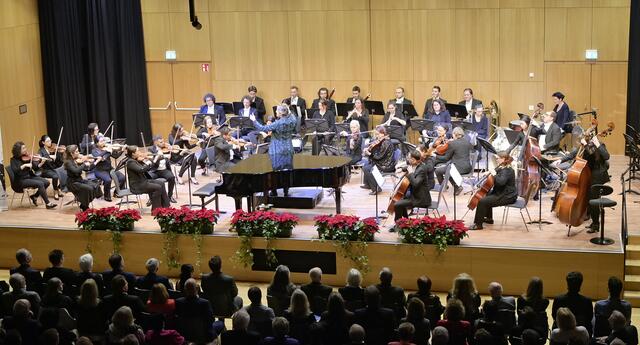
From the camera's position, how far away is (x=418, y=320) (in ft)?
28.5

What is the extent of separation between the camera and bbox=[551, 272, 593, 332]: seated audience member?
9375 millimetres

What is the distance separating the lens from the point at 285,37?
21109mm

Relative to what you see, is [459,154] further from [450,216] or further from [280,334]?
[280,334]

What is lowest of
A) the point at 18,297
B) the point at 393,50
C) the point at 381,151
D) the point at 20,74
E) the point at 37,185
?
the point at 18,297

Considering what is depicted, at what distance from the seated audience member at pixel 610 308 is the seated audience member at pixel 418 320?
192cm

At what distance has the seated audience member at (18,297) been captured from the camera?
9.70 meters

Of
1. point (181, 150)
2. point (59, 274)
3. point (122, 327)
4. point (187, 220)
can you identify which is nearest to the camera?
point (122, 327)

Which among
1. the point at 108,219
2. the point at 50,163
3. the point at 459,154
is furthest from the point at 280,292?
the point at 50,163

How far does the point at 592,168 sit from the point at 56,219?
26.6ft

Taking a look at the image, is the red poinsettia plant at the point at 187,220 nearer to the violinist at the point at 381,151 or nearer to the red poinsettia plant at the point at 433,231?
the red poinsettia plant at the point at 433,231

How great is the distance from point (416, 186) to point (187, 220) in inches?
128

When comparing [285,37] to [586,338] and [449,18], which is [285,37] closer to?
[449,18]

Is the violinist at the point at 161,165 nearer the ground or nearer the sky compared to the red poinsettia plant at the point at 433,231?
nearer the sky

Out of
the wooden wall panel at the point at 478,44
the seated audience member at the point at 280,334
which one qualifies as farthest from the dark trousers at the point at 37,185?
the wooden wall panel at the point at 478,44
